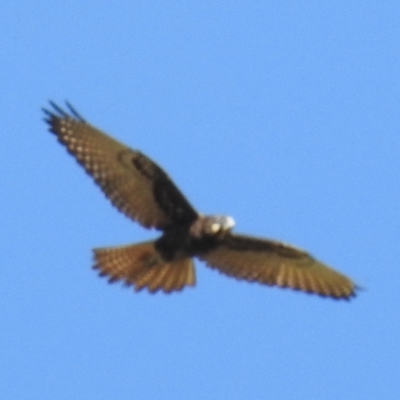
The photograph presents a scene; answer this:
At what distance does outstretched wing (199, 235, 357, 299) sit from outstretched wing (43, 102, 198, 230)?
2.41 ft

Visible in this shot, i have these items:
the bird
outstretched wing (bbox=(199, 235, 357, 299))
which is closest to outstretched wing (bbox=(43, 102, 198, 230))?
the bird

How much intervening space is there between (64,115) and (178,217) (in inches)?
56.1

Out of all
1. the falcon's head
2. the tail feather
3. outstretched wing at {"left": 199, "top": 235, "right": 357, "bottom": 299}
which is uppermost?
outstretched wing at {"left": 199, "top": 235, "right": 357, "bottom": 299}

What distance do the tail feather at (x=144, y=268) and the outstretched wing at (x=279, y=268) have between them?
0.40m

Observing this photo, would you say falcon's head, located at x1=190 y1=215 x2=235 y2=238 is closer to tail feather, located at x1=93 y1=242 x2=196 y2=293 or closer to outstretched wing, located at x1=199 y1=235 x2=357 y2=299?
tail feather, located at x1=93 y1=242 x2=196 y2=293

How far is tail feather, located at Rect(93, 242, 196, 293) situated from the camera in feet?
57.4

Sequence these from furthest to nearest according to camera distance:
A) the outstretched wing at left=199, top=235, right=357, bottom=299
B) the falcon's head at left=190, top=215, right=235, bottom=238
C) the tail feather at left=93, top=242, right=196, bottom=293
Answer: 1. the outstretched wing at left=199, top=235, right=357, bottom=299
2. the tail feather at left=93, top=242, right=196, bottom=293
3. the falcon's head at left=190, top=215, right=235, bottom=238

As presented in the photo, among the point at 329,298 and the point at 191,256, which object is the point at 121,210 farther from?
the point at 329,298

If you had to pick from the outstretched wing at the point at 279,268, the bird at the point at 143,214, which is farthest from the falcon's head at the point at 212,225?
the outstretched wing at the point at 279,268

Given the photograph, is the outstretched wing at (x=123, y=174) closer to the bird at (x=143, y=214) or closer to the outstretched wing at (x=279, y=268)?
the bird at (x=143, y=214)

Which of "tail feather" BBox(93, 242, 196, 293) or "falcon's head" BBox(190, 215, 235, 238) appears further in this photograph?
"tail feather" BBox(93, 242, 196, 293)

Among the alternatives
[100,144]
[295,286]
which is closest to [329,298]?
[295,286]

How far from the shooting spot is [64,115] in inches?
699

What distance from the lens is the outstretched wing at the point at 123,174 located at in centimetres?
1759
